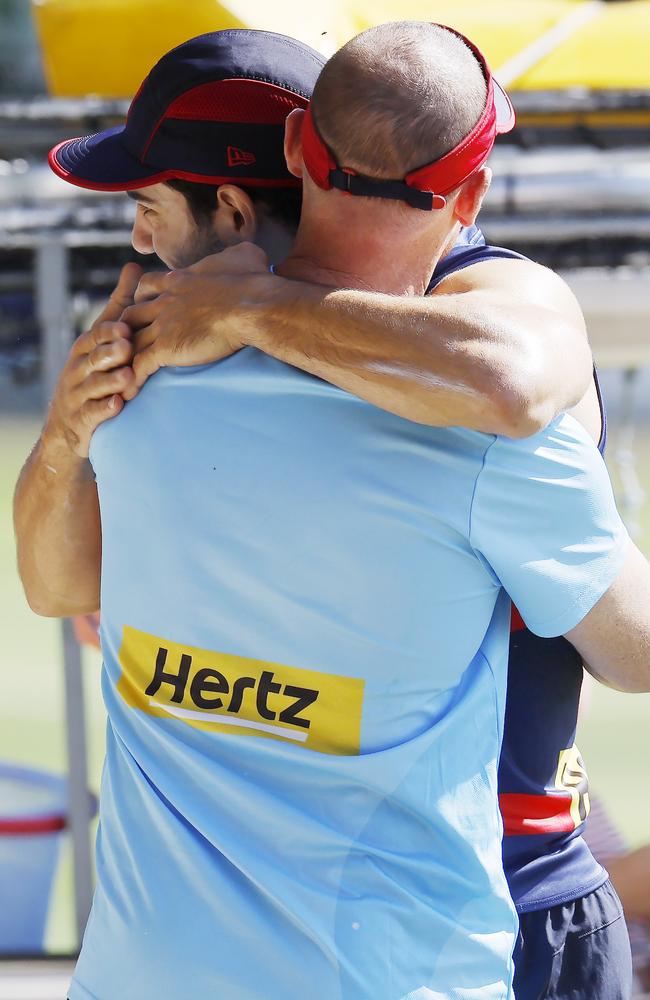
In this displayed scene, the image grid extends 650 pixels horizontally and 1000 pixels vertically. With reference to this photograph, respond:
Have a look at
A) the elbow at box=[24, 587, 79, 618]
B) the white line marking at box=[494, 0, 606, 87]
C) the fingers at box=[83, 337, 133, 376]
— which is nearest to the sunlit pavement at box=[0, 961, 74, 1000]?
the elbow at box=[24, 587, 79, 618]

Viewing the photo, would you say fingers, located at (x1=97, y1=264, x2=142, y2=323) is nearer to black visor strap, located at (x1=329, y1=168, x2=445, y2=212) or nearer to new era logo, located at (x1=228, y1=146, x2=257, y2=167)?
new era logo, located at (x1=228, y1=146, x2=257, y2=167)

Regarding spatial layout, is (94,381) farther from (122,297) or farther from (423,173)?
(423,173)

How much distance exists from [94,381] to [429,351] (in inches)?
14.7

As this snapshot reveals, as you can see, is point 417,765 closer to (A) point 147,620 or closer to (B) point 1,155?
(A) point 147,620

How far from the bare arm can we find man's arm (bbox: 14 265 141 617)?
514 millimetres

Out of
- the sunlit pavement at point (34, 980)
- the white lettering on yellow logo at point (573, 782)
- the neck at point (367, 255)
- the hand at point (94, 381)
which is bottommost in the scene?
the sunlit pavement at point (34, 980)

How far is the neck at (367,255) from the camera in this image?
114 centimetres

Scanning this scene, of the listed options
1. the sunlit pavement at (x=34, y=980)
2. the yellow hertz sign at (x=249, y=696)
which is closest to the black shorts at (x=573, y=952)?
the yellow hertz sign at (x=249, y=696)

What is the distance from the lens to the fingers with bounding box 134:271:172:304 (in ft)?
4.09

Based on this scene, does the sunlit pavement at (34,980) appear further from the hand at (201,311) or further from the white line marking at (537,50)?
the white line marking at (537,50)

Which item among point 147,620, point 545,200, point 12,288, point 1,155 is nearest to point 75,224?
point 1,155

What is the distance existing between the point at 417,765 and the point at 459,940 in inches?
6.4

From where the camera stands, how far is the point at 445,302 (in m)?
1.07

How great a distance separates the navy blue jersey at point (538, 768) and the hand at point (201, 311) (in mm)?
275
